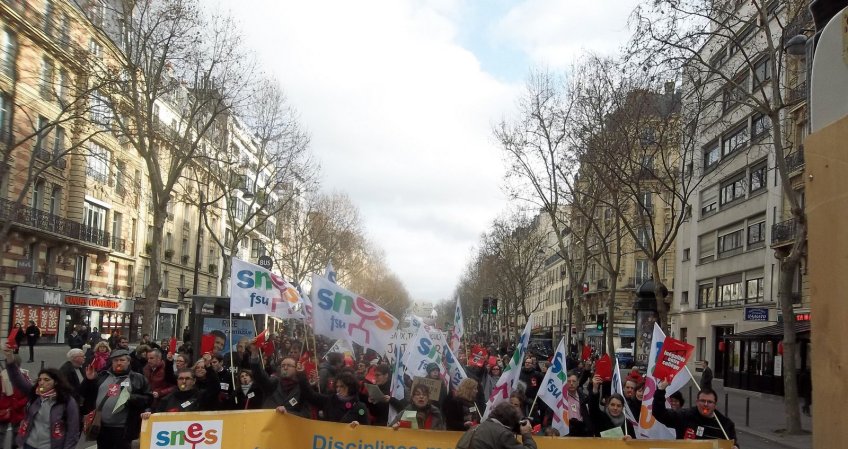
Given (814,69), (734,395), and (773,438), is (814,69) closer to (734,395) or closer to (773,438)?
(773,438)

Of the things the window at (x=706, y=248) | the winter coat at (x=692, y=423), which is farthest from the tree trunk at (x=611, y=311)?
the winter coat at (x=692, y=423)

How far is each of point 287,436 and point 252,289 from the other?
12.4ft

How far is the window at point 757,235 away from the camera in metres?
39.6

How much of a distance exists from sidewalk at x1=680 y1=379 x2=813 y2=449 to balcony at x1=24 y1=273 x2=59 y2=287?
98.9 feet

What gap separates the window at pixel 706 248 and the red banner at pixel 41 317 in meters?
35.9

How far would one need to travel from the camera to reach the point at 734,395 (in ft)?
110

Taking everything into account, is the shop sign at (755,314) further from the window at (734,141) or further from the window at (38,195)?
the window at (38,195)

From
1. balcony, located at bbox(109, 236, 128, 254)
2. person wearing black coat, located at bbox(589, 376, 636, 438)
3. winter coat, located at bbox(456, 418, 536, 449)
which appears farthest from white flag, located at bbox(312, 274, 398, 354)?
balcony, located at bbox(109, 236, 128, 254)

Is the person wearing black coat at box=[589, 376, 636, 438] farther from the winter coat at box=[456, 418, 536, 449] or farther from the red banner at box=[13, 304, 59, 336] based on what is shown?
the red banner at box=[13, 304, 59, 336]

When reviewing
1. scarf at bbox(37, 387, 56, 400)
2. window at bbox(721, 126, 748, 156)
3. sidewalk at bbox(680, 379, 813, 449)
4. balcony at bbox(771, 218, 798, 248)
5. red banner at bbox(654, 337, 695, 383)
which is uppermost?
window at bbox(721, 126, 748, 156)

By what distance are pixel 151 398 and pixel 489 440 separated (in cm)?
463

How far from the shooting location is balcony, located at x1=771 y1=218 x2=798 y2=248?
34.9 metres

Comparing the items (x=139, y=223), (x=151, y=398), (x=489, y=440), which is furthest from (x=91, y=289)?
(x=489, y=440)

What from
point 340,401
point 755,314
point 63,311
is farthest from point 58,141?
point 340,401
